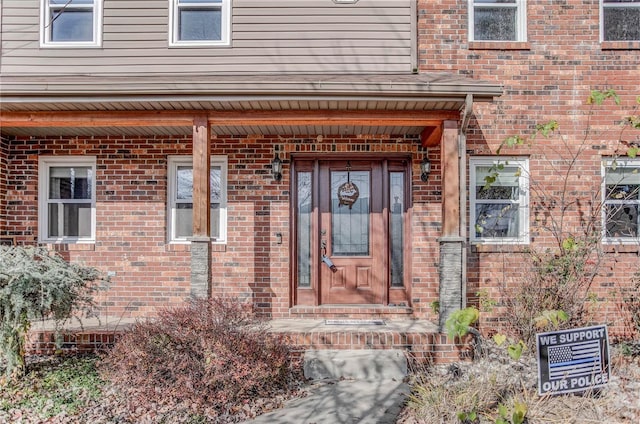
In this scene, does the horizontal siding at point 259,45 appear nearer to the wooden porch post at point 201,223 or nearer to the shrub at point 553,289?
the wooden porch post at point 201,223

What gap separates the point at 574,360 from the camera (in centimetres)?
377

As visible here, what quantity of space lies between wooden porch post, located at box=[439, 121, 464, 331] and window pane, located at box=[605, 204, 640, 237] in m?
2.52

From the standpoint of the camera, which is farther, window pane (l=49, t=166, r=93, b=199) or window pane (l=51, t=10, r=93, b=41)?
window pane (l=49, t=166, r=93, b=199)

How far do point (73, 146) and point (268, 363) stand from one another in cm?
444

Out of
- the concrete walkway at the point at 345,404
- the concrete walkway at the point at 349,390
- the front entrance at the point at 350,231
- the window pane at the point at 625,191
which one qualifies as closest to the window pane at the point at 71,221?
the front entrance at the point at 350,231

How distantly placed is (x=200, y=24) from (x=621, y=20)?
234 inches

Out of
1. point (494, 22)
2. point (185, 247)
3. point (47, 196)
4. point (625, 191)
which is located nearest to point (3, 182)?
point (47, 196)

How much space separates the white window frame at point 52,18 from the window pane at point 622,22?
7118 millimetres

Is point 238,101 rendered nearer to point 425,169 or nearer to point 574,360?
point 425,169

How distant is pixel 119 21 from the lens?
6.36 meters

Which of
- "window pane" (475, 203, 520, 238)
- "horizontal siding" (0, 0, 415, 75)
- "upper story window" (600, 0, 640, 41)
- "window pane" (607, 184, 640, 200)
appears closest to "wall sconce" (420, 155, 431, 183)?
"window pane" (475, 203, 520, 238)

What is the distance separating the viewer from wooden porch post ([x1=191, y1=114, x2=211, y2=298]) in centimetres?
532

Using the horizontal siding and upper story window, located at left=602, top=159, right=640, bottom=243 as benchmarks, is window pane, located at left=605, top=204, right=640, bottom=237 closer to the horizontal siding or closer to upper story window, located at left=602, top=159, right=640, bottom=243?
upper story window, located at left=602, top=159, right=640, bottom=243

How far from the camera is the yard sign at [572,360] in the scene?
3.72 m
